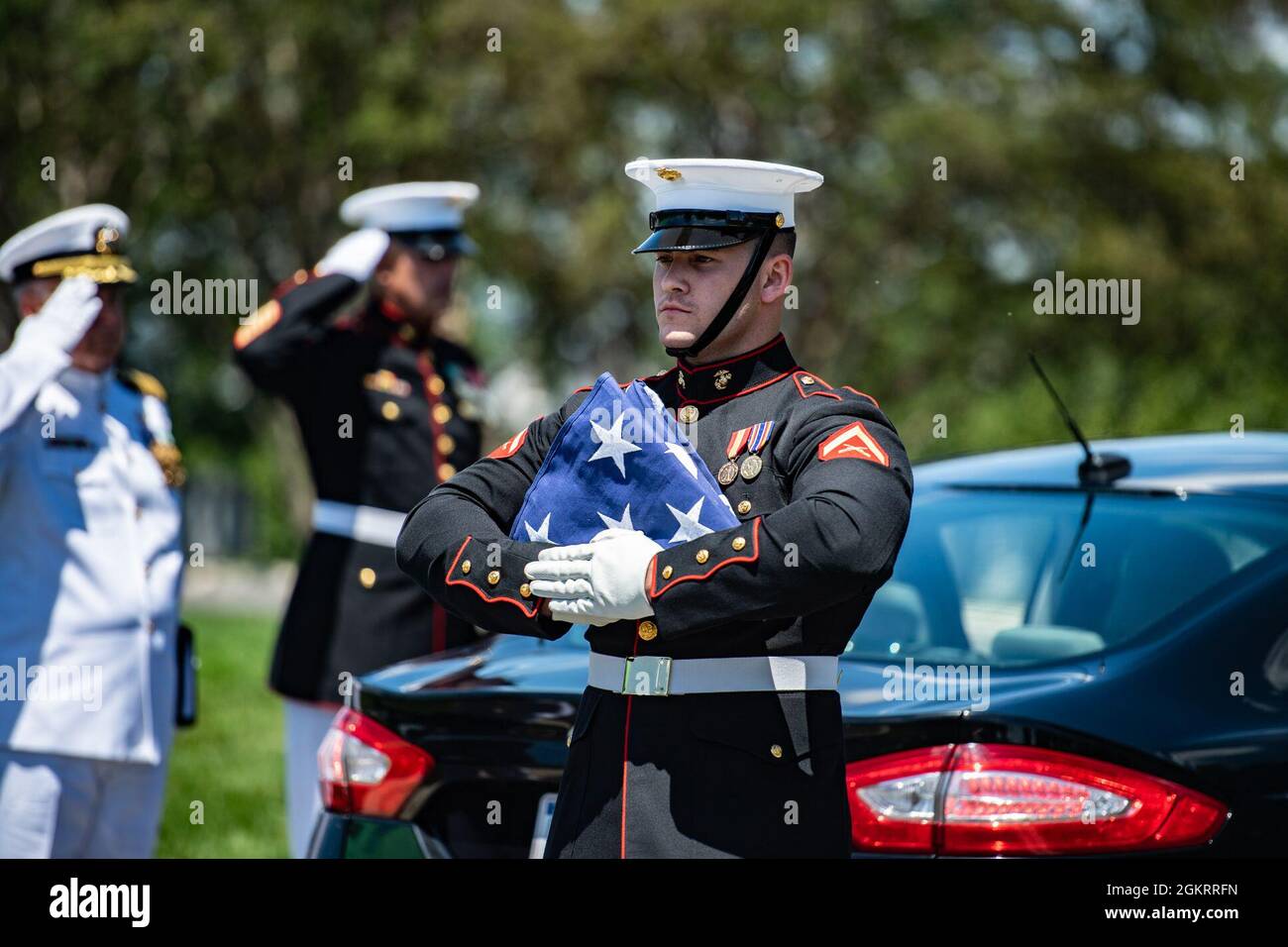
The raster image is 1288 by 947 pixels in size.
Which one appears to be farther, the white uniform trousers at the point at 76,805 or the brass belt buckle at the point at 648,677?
the white uniform trousers at the point at 76,805

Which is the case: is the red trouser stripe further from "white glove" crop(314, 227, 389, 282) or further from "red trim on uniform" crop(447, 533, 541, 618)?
"white glove" crop(314, 227, 389, 282)

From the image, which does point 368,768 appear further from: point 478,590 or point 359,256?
point 359,256

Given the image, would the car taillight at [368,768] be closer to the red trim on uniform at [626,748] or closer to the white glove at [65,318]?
the red trim on uniform at [626,748]

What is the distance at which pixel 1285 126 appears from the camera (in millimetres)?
20688

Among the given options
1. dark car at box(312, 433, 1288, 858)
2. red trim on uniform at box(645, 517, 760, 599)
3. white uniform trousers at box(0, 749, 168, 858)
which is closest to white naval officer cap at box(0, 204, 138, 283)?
white uniform trousers at box(0, 749, 168, 858)

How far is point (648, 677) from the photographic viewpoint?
8.70 feet

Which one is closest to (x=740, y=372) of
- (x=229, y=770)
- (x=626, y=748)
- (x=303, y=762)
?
(x=626, y=748)

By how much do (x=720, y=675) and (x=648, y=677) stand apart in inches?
4.2

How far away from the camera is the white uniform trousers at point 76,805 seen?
14.2 feet

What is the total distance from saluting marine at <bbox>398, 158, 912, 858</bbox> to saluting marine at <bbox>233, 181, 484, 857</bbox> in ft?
7.82
